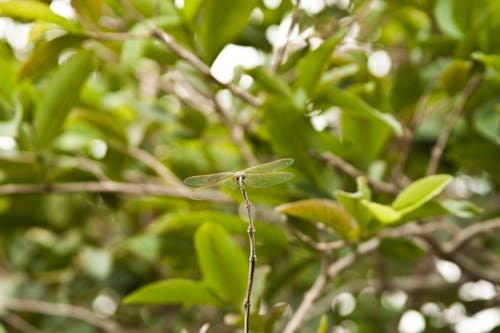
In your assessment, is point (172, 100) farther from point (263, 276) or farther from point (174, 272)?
point (263, 276)

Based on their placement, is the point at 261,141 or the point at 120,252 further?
the point at 120,252

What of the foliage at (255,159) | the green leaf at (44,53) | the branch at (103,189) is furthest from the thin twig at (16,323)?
the green leaf at (44,53)

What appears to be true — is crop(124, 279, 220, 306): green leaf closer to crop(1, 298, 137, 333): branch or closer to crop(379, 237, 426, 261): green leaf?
crop(379, 237, 426, 261): green leaf

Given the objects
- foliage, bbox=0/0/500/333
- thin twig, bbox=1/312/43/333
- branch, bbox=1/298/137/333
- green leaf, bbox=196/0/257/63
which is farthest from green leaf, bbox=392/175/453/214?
thin twig, bbox=1/312/43/333

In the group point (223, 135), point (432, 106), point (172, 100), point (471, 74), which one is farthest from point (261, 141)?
point (172, 100)

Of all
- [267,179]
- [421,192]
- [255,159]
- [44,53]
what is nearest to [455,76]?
[421,192]

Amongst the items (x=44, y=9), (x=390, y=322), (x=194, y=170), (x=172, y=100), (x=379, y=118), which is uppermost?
(x=172, y=100)
